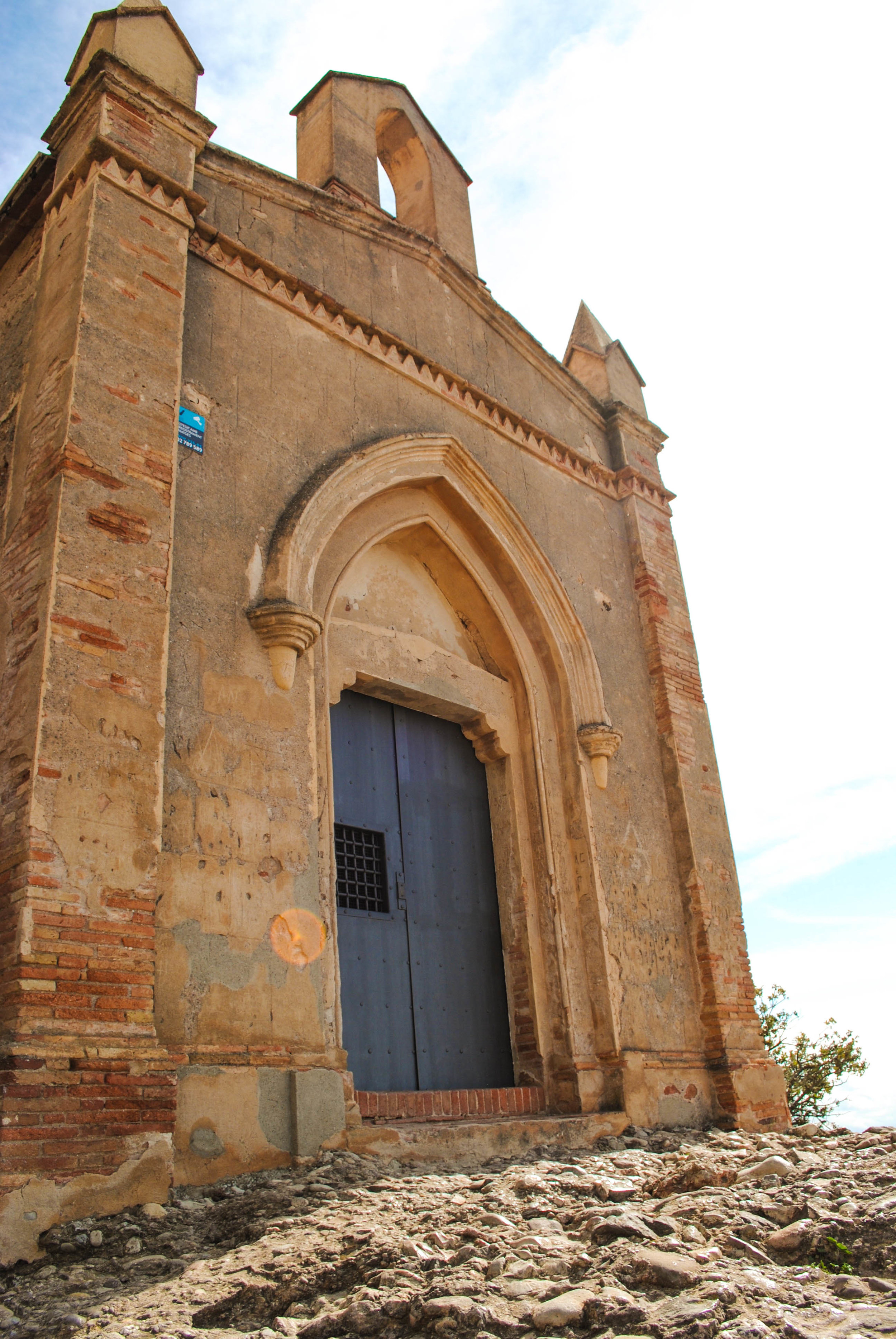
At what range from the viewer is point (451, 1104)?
20.1 ft

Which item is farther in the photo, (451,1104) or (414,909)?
(414,909)

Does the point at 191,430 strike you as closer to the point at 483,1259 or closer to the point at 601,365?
the point at 483,1259

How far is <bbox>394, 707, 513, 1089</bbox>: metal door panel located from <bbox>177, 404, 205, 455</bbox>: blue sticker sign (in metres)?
2.46

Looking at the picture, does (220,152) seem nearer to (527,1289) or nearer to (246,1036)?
(246,1036)

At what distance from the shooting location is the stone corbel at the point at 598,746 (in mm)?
8008

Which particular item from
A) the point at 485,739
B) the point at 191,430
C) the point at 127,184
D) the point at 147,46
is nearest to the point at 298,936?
the point at 485,739

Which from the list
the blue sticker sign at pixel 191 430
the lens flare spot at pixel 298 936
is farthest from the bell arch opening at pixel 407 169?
the lens flare spot at pixel 298 936

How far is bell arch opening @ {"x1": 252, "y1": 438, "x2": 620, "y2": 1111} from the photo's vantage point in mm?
6730

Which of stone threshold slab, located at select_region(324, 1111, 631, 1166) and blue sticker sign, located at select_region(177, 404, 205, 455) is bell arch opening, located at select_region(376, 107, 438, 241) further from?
stone threshold slab, located at select_region(324, 1111, 631, 1166)

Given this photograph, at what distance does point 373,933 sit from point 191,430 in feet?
11.1

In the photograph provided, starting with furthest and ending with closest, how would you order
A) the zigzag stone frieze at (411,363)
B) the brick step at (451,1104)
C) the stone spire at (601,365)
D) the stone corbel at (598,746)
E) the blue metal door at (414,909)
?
1. the stone spire at (601,365)
2. the stone corbel at (598,746)
3. the zigzag stone frieze at (411,363)
4. the blue metal door at (414,909)
5. the brick step at (451,1104)

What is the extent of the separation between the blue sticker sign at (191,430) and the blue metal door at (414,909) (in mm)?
2013

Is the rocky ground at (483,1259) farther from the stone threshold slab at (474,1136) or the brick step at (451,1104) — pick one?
the brick step at (451,1104)

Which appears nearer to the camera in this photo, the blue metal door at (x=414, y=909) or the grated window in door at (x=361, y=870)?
the blue metal door at (x=414, y=909)
